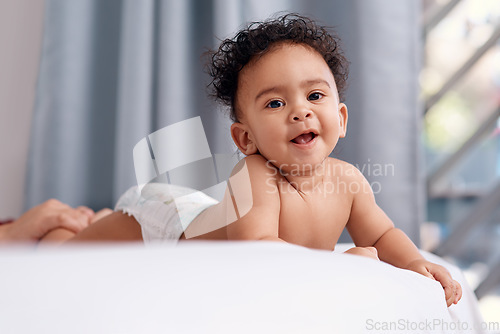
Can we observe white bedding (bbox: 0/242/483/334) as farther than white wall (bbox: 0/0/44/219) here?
No

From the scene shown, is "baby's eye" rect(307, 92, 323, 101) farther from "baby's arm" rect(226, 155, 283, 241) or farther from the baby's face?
"baby's arm" rect(226, 155, 283, 241)

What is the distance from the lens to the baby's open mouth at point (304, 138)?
754mm

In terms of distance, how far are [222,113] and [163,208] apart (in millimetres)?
478

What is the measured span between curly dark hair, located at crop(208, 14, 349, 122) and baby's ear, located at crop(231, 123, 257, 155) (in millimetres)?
22

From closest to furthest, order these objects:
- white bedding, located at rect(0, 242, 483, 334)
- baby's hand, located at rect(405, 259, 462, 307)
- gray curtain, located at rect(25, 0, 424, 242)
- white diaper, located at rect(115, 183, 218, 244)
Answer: white bedding, located at rect(0, 242, 483, 334) < baby's hand, located at rect(405, 259, 462, 307) < white diaper, located at rect(115, 183, 218, 244) < gray curtain, located at rect(25, 0, 424, 242)

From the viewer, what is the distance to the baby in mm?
732

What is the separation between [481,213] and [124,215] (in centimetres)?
136

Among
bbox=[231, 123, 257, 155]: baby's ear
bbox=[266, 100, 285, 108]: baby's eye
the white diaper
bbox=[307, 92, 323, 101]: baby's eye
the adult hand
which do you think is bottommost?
the adult hand

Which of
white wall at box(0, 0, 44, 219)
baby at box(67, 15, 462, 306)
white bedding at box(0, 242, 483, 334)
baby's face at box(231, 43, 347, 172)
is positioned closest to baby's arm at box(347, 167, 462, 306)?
baby at box(67, 15, 462, 306)

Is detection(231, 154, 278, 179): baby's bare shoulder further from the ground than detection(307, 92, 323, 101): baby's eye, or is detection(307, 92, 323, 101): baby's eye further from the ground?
detection(307, 92, 323, 101): baby's eye

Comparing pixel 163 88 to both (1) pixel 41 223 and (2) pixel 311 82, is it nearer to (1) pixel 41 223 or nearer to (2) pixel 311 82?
(1) pixel 41 223

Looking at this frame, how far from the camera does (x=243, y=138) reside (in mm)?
824

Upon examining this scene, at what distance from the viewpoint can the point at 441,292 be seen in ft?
1.83

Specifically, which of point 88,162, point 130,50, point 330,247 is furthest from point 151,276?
point 88,162
